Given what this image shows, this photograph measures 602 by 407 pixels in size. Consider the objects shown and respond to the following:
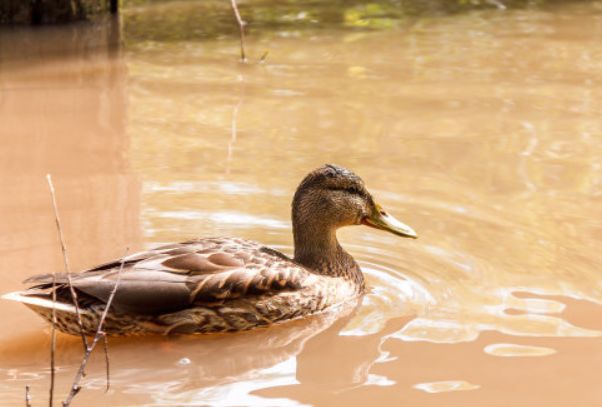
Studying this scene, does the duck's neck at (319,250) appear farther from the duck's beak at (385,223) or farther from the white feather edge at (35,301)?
the white feather edge at (35,301)

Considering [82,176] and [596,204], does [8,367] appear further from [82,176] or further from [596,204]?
[596,204]

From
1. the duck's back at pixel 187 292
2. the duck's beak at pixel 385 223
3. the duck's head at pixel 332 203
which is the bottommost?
the duck's back at pixel 187 292

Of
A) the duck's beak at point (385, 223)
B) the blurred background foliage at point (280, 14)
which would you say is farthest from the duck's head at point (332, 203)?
the blurred background foliage at point (280, 14)

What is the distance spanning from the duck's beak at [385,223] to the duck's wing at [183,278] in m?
0.81

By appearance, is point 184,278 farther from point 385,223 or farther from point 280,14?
point 280,14

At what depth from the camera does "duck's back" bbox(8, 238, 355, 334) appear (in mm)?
6355

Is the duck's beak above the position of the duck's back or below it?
above

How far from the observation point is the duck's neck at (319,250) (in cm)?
721

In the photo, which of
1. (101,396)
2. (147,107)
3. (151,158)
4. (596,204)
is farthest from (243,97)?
(101,396)

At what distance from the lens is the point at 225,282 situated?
21.6 feet

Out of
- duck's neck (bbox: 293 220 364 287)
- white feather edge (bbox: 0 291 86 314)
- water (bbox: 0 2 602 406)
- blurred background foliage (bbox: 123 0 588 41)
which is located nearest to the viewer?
water (bbox: 0 2 602 406)

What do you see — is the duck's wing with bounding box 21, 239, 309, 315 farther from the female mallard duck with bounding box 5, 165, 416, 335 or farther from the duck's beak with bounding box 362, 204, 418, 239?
the duck's beak with bounding box 362, 204, 418, 239

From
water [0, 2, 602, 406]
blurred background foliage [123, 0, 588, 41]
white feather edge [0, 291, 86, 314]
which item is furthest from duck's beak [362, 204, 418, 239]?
blurred background foliage [123, 0, 588, 41]

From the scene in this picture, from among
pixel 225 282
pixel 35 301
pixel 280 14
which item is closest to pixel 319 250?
pixel 225 282
